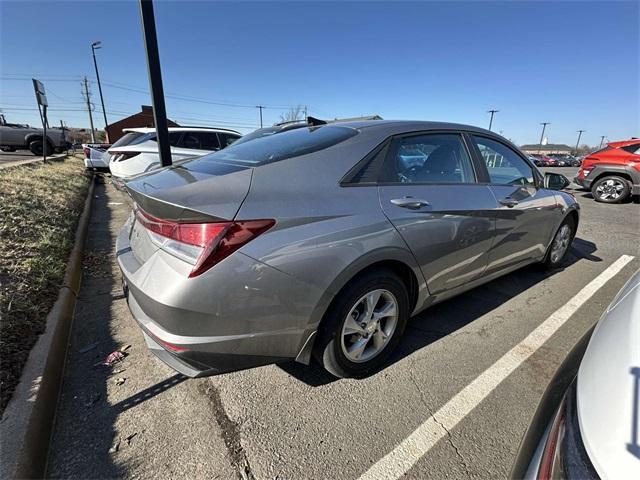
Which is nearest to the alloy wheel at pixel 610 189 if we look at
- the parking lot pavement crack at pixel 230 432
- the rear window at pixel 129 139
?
the parking lot pavement crack at pixel 230 432

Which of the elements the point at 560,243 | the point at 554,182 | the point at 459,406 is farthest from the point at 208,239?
the point at 560,243

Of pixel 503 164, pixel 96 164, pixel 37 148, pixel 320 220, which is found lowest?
pixel 96 164

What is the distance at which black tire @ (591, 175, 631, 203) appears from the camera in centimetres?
939

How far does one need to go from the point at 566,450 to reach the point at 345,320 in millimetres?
1251

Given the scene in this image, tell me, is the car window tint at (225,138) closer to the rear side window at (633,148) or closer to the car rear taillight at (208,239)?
the car rear taillight at (208,239)

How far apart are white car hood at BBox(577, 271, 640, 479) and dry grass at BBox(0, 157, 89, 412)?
2.52 m

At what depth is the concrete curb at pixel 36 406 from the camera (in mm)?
1517

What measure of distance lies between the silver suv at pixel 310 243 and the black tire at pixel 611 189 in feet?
31.3

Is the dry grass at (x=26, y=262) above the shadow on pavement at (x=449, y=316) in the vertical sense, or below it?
above

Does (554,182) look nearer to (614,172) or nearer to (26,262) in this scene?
(26,262)

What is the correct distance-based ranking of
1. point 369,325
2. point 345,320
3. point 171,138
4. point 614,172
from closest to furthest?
point 345,320 < point 369,325 < point 171,138 < point 614,172

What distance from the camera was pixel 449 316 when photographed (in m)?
3.08

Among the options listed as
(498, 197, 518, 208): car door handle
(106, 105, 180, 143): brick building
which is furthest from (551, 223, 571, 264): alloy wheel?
(106, 105, 180, 143): brick building

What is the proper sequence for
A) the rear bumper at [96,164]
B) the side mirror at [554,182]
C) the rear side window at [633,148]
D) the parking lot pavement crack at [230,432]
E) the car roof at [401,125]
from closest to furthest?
the parking lot pavement crack at [230,432]
the car roof at [401,125]
the side mirror at [554,182]
the rear side window at [633,148]
the rear bumper at [96,164]
